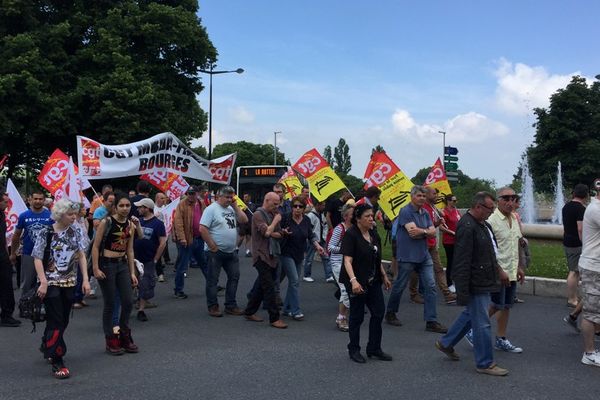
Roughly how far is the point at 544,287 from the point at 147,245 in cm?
641

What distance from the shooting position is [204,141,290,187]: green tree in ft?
262

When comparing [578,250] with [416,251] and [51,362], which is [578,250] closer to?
[416,251]

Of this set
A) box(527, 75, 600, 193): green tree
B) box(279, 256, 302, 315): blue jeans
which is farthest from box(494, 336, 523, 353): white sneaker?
box(527, 75, 600, 193): green tree

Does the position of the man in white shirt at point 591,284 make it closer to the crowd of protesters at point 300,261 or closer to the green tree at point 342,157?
the crowd of protesters at point 300,261

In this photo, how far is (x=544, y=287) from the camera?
30.9 ft

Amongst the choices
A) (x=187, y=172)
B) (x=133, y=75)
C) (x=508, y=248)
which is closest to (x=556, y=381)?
(x=508, y=248)

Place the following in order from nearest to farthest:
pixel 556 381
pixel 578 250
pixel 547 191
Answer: pixel 556 381 < pixel 578 250 < pixel 547 191

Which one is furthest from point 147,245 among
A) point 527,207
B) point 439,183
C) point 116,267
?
point 527,207

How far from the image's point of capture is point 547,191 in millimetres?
48250

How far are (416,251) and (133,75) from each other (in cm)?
1968

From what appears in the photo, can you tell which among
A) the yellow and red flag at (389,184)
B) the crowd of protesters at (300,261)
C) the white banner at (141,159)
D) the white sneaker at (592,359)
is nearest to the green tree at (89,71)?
the white banner at (141,159)

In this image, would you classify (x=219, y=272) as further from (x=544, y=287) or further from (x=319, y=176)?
(x=544, y=287)

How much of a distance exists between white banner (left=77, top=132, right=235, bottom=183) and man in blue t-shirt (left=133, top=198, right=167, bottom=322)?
2.74 m

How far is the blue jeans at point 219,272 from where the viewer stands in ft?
26.0
